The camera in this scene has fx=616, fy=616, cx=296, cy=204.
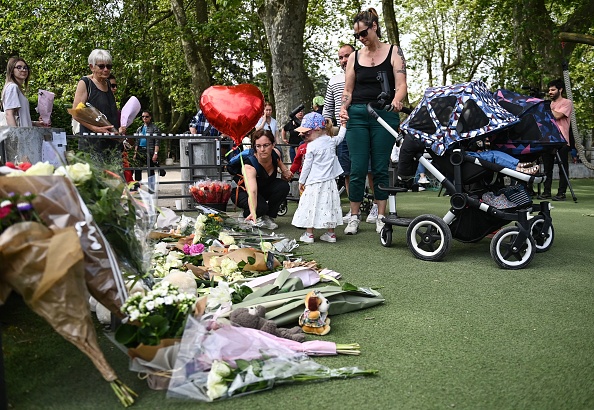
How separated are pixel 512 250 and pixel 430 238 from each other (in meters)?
0.68

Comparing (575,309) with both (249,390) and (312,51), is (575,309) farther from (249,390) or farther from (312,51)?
(312,51)

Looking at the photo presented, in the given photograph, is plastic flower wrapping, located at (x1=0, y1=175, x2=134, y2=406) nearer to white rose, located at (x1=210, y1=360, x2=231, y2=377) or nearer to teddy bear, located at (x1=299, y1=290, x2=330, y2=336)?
white rose, located at (x1=210, y1=360, x2=231, y2=377)

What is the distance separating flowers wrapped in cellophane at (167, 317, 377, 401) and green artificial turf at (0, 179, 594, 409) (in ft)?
0.16

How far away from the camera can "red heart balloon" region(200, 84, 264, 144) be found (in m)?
7.18

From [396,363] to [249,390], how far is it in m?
0.75

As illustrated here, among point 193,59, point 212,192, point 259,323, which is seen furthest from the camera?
point 193,59

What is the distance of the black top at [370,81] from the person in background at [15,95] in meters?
3.54

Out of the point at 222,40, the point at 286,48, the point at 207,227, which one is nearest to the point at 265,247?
the point at 207,227

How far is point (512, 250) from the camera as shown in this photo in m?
4.91

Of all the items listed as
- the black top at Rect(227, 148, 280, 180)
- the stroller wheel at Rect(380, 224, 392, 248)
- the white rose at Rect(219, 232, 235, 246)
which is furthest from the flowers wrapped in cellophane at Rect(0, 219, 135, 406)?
the black top at Rect(227, 148, 280, 180)

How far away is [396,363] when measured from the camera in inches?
113

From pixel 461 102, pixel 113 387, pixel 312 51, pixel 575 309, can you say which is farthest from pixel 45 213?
pixel 312 51

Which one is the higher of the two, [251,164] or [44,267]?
[251,164]

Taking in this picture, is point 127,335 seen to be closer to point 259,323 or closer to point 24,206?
point 24,206
